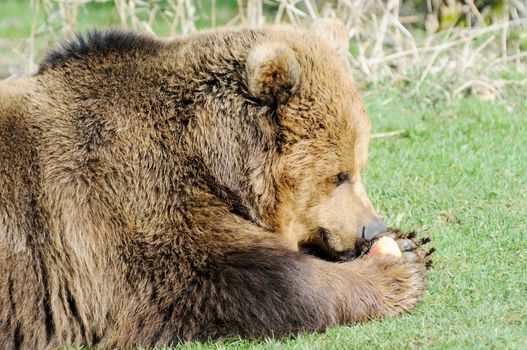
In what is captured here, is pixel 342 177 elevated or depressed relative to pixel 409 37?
elevated

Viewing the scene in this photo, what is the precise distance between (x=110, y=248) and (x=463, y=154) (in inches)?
154

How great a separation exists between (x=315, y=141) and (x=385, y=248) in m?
0.90

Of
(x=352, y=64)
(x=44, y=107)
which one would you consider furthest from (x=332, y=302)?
(x=352, y=64)

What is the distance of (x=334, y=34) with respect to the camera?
6316 millimetres

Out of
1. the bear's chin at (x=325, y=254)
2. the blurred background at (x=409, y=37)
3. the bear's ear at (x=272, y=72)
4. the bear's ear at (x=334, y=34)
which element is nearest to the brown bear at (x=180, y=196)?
the bear's ear at (x=272, y=72)

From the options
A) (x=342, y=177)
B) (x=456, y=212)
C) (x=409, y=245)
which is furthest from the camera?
(x=456, y=212)

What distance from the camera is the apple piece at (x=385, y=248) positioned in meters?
6.02

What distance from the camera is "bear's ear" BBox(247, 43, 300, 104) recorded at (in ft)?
17.8

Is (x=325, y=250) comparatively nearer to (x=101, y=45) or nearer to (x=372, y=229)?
(x=372, y=229)

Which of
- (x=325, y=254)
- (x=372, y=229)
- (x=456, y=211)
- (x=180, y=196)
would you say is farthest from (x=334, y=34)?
(x=456, y=211)

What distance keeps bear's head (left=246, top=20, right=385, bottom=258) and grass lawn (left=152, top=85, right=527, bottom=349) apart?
0.66 meters

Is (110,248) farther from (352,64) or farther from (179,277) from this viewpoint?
(352,64)

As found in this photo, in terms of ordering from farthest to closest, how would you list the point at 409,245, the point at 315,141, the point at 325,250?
→ the point at 409,245 < the point at 325,250 < the point at 315,141

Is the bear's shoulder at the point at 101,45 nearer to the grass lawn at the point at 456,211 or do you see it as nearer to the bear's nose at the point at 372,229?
the bear's nose at the point at 372,229
